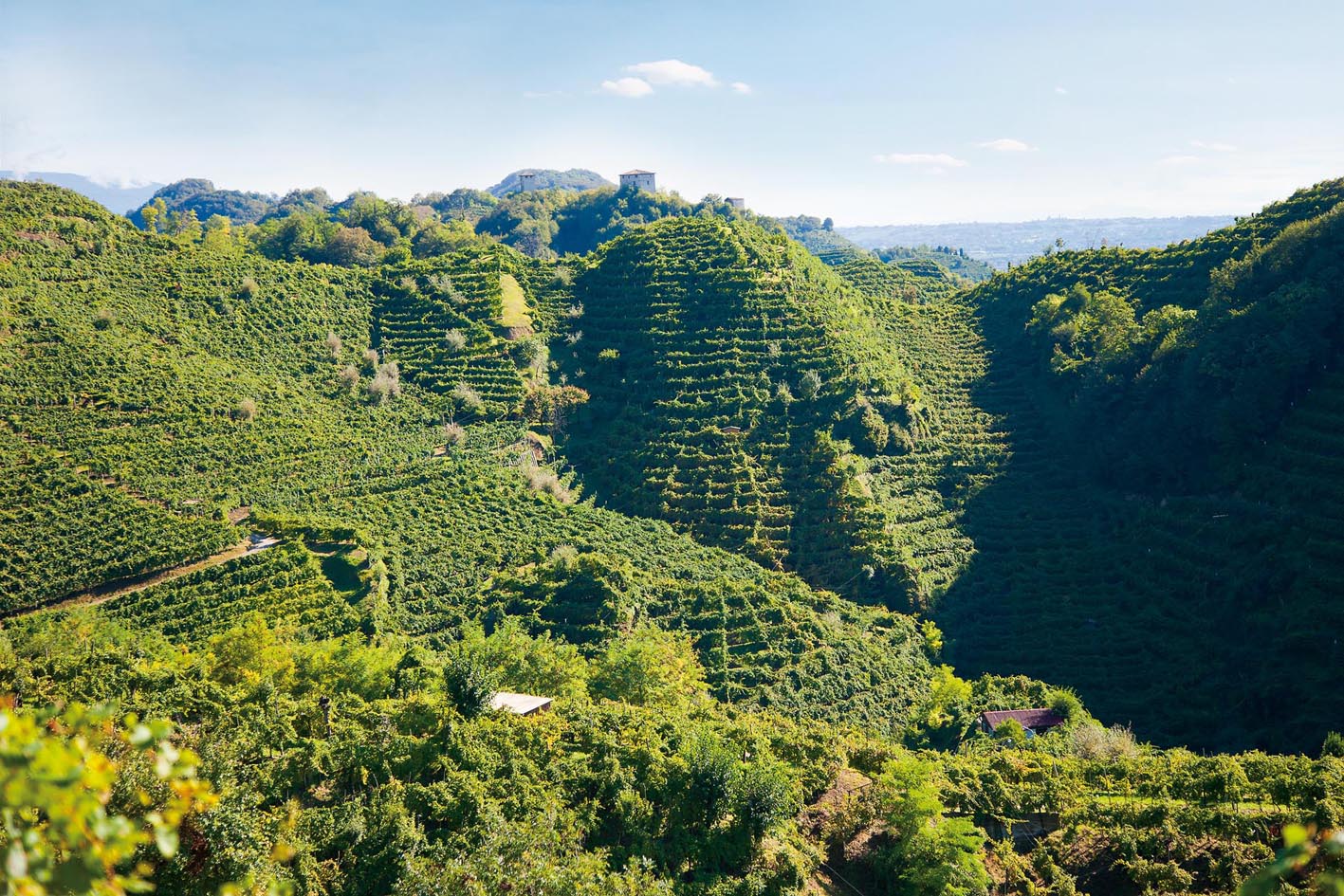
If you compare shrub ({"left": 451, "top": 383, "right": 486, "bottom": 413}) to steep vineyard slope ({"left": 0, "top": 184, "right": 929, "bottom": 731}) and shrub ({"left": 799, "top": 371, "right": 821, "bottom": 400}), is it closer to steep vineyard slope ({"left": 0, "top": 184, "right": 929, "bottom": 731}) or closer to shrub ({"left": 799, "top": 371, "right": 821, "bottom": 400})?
steep vineyard slope ({"left": 0, "top": 184, "right": 929, "bottom": 731})

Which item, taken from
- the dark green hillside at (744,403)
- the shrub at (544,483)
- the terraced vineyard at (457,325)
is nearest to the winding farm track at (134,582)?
the shrub at (544,483)

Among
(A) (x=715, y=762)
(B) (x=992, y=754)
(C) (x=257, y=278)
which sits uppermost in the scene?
(C) (x=257, y=278)

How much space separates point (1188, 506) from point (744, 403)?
2372cm

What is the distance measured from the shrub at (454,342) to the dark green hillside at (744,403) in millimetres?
7418

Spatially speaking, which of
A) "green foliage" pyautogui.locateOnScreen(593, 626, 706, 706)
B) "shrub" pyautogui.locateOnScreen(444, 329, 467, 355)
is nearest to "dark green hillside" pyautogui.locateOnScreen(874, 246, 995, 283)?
"shrub" pyautogui.locateOnScreen(444, 329, 467, 355)

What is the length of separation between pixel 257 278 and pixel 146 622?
3171cm

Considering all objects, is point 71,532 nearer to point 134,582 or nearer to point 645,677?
point 134,582

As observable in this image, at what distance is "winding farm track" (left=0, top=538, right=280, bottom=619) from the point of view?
1058 inches

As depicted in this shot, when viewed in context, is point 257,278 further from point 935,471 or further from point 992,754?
point 992,754

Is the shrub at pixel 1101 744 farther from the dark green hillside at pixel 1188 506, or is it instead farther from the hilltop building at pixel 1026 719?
the dark green hillside at pixel 1188 506

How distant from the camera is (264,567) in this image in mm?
29000

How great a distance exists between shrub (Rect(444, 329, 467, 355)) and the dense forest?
0.28 m

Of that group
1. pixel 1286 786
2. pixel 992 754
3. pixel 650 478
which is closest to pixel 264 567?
pixel 650 478

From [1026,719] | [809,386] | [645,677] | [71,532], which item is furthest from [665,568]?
[71,532]
